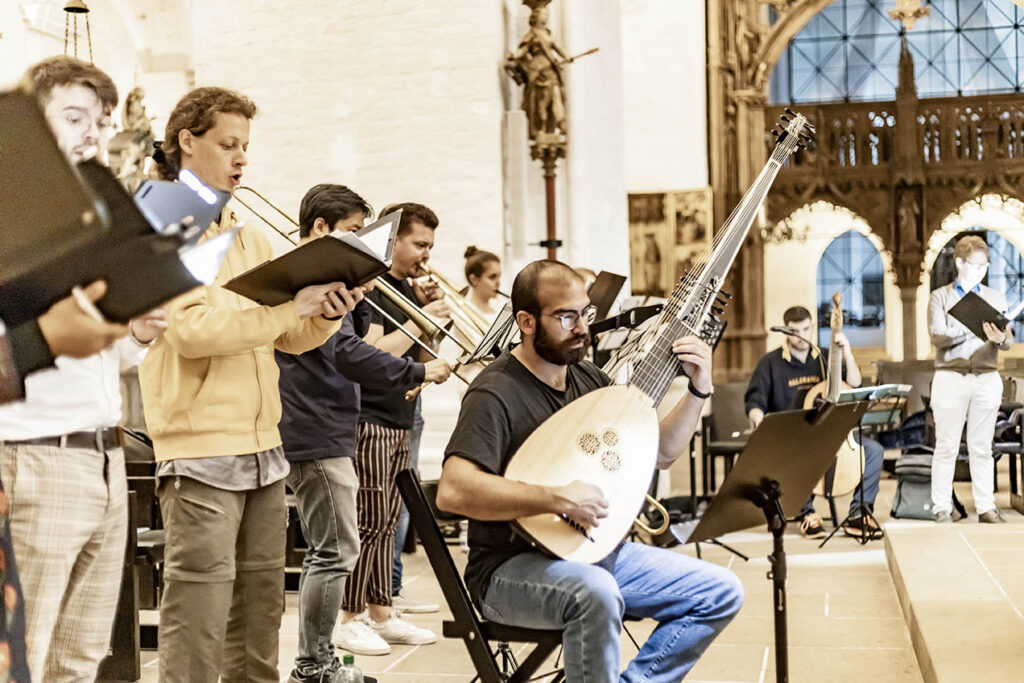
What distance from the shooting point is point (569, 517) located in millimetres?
3275

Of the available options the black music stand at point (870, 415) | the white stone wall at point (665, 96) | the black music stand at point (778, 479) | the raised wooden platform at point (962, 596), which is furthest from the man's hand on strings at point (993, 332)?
the white stone wall at point (665, 96)

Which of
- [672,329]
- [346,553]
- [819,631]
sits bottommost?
[819,631]

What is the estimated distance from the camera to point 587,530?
3320 millimetres

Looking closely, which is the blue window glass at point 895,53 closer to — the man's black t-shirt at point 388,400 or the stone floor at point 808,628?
the stone floor at point 808,628

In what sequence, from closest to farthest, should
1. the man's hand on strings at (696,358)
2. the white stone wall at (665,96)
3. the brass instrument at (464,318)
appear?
the man's hand on strings at (696,358) → the brass instrument at (464,318) → the white stone wall at (665,96)

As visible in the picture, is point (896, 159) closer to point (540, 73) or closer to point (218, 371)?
point (540, 73)

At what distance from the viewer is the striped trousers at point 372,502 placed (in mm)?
5113

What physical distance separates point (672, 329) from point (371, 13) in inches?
229

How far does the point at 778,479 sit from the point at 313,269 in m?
1.88

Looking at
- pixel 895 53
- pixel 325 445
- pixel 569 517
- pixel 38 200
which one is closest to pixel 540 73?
pixel 325 445

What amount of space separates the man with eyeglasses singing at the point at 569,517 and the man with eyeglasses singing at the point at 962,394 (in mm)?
5284

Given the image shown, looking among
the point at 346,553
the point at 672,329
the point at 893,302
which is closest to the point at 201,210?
the point at 672,329

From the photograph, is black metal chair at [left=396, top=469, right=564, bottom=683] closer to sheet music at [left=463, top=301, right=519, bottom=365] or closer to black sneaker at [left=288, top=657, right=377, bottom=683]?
sheet music at [left=463, top=301, right=519, bottom=365]

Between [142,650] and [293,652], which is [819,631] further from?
[142,650]
